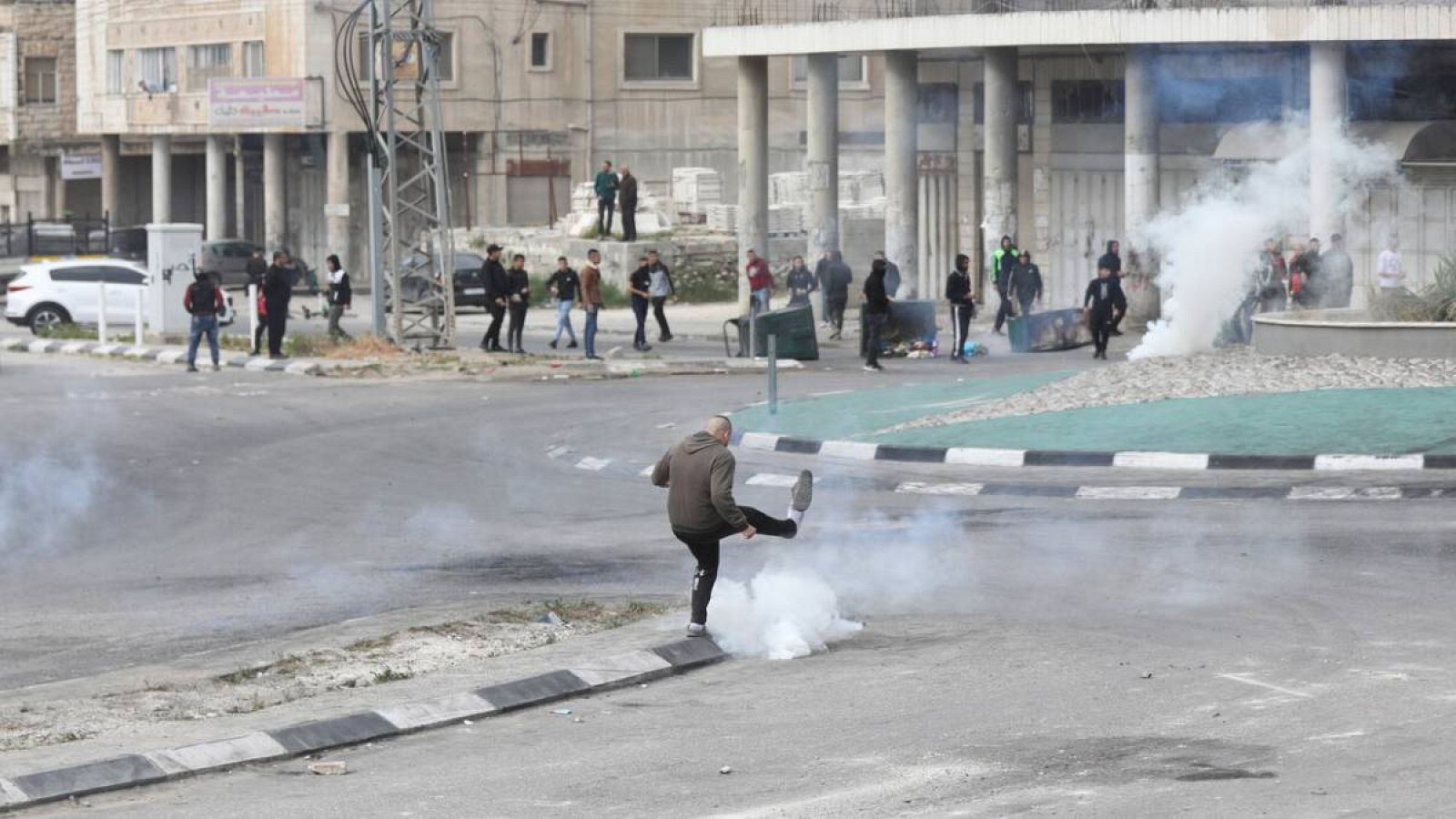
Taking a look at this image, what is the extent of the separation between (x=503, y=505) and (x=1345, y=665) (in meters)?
9.20

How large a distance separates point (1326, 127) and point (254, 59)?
112 ft

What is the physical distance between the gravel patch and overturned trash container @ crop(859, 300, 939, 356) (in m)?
9.93

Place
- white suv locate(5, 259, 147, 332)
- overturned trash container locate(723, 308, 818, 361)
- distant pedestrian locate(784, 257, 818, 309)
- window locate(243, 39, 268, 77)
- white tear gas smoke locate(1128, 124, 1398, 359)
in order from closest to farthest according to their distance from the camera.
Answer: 1. white tear gas smoke locate(1128, 124, 1398, 359)
2. overturned trash container locate(723, 308, 818, 361)
3. distant pedestrian locate(784, 257, 818, 309)
4. white suv locate(5, 259, 147, 332)
5. window locate(243, 39, 268, 77)

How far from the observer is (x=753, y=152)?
4512 centimetres

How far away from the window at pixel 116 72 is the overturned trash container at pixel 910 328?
3961cm

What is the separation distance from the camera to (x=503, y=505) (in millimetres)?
19562

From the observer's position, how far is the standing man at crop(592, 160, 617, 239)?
50.7 m

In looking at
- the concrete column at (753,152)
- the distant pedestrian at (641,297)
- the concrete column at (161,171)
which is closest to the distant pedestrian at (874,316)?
the distant pedestrian at (641,297)

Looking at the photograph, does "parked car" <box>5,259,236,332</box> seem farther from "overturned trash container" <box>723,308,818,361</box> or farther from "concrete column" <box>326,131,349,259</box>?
"concrete column" <box>326,131,349,259</box>

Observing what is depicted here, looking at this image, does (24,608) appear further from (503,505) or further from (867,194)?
(867,194)

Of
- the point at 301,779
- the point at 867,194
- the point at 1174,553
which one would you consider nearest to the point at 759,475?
the point at 1174,553

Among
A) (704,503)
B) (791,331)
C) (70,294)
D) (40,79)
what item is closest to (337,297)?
(791,331)

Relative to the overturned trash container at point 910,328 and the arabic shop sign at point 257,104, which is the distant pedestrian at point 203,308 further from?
the arabic shop sign at point 257,104

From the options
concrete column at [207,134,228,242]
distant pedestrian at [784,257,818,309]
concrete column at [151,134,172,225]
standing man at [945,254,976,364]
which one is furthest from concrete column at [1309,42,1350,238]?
concrete column at [151,134,172,225]
